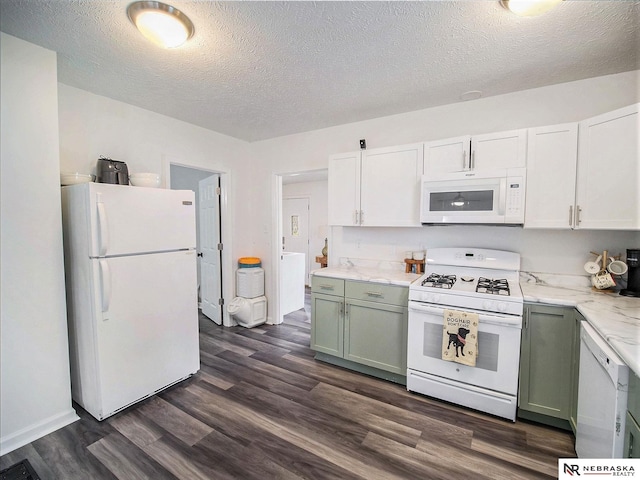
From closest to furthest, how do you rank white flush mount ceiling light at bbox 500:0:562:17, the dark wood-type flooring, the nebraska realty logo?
the nebraska realty logo → white flush mount ceiling light at bbox 500:0:562:17 → the dark wood-type flooring

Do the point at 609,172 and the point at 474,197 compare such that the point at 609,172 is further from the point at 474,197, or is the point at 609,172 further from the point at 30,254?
the point at 30,254

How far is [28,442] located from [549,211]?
3917mm

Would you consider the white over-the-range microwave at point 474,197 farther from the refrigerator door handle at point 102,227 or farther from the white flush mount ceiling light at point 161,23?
the refrigerator door handle at point 102,227

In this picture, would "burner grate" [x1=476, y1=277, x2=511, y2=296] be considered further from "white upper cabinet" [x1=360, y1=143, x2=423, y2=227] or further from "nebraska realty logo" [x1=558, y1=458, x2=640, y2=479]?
"nebraska realty logo" [x1=558, y1=458, x2=640, y2=479]

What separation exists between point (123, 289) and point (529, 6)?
3002 mm

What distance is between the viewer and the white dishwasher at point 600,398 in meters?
1.20

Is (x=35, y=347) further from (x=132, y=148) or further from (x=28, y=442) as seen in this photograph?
(x=132, y=148)

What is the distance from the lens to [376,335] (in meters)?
2.59

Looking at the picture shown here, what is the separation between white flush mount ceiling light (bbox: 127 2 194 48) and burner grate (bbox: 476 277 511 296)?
256 cm

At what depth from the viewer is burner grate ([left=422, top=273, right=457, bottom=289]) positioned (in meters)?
2.30

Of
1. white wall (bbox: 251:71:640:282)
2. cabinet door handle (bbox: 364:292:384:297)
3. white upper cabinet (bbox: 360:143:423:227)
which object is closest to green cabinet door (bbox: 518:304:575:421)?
white wall (bbox: 251:71:640:282)

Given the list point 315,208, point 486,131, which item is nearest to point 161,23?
point 486,131

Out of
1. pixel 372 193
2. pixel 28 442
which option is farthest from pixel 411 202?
pixel 28 442

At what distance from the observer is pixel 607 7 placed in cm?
146
